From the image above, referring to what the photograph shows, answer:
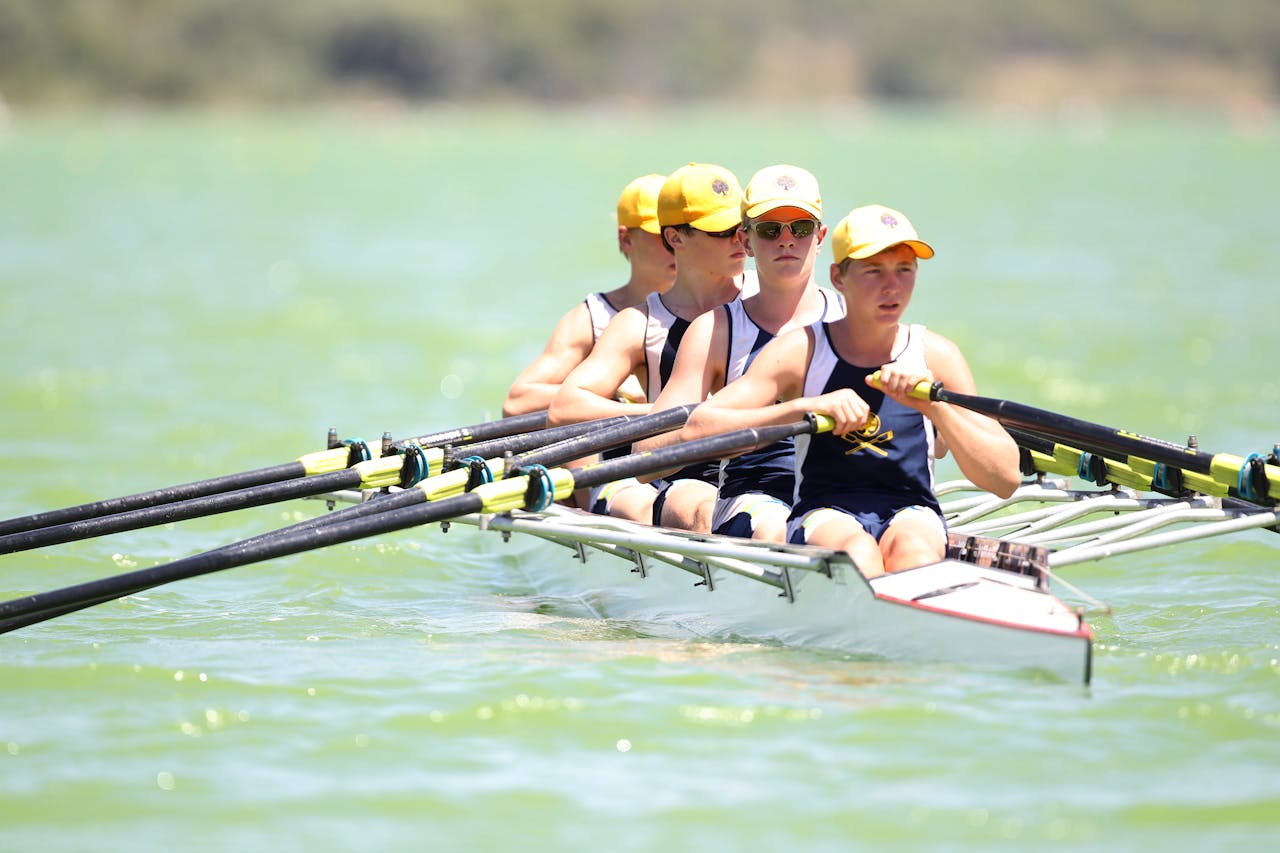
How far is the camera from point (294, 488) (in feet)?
23.3

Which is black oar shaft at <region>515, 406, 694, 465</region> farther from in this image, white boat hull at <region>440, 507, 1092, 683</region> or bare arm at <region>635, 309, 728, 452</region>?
white boat hull at <region>440, 507, 1092, 683</region>

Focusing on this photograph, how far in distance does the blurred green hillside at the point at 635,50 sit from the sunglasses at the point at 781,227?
363 ft

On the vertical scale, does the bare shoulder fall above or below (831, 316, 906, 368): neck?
below

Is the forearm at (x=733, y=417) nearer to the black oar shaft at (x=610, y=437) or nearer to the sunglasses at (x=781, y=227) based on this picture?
the black oar shaft at (x=610, y=437)

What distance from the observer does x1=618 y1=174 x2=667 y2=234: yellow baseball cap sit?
7.81m

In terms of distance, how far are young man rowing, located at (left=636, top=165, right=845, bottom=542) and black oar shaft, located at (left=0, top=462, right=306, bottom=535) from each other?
5.32ft

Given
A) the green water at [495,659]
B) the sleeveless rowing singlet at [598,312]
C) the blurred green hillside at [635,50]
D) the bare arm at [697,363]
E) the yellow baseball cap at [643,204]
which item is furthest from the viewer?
the blurred green hillside at [635,50]

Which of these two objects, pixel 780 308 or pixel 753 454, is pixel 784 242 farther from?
pixel 753 454

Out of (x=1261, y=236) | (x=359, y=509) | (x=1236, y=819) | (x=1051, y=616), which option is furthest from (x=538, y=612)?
(x=1261, y=236)

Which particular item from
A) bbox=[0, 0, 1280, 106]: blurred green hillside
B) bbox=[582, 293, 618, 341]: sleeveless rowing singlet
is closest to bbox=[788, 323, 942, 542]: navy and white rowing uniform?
bbox=[582, 293, 618, 341]: sleeveless rowing singlet

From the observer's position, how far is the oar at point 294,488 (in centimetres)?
688

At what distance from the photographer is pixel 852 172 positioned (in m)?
55.2

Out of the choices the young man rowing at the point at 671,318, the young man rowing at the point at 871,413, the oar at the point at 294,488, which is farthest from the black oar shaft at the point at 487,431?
the young man rowing at the point at 871,413

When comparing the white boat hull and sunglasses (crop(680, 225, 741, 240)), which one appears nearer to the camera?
the white boat hull
